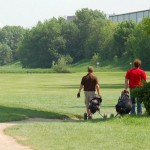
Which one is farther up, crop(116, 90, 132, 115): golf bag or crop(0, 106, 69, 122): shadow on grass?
crop(116, 90, 132, 115): golf bag

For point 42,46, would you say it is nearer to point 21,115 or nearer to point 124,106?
point 21,115

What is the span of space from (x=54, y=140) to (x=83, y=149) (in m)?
1.47

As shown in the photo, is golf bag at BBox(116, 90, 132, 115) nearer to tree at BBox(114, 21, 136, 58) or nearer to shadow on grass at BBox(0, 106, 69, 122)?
shadow on grass at BBox(0, 106, 69, 122)

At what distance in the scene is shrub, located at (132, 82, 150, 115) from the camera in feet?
55.5

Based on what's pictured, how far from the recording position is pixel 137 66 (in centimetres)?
1820

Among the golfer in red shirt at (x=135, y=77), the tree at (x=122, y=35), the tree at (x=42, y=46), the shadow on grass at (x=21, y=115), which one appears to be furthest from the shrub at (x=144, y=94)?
Result: the tree at (x=42, y=46)

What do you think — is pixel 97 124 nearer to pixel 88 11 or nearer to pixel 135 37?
pixel 135 37

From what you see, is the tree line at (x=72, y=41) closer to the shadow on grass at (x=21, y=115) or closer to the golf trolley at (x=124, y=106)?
the shadow on grass at (x=21, y=115)

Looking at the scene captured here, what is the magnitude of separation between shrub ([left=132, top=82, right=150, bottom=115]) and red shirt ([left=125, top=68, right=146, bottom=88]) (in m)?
0.87

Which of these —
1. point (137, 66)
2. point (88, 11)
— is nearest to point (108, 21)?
point (88, 11)

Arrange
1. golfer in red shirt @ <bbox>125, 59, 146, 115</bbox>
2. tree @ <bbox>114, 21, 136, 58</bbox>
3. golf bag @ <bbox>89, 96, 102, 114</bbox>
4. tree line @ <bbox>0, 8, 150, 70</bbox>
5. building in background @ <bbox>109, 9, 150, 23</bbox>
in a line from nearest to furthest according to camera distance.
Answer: golfer in red shirt @ <bbox>125, 59, 146, 115</bbox>
golf bag @ <bbox>89, 96, 102, 114</bbox>
tree @ <bbox>114, 21, 136, 58</bbox>
building in background @ <bbox>109, 9, 150, 23</bbox>
tree line @ <bbox>0, 8, 150, 70</bbox>

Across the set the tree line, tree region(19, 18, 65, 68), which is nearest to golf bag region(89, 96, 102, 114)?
the tree line

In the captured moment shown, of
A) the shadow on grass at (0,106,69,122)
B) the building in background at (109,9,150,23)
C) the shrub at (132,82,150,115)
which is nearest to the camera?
the shrub at (132,82,150,115)

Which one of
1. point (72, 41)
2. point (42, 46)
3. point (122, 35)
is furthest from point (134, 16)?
point (42, 46)
